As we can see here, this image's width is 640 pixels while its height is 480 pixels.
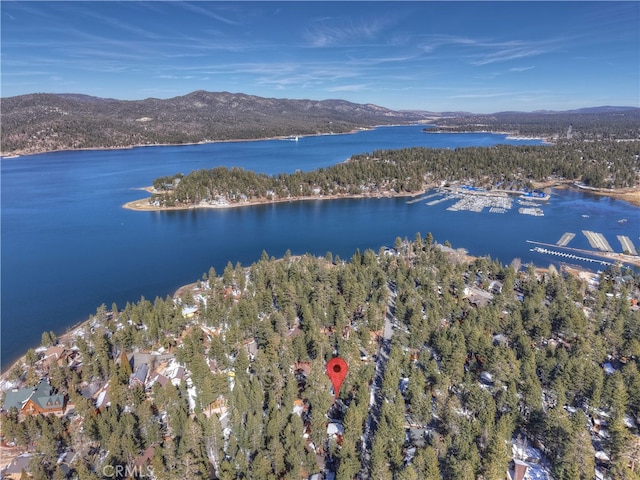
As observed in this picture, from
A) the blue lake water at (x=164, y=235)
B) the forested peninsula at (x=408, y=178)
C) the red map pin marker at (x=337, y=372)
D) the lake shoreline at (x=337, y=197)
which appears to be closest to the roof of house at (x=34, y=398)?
the blue lake water at (x=164, y=235)

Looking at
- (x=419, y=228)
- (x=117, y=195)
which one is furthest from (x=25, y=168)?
(x=419, y=228)

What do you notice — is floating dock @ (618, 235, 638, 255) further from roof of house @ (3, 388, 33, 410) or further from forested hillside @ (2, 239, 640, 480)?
roof of house @ (3, 388, 33, 410)

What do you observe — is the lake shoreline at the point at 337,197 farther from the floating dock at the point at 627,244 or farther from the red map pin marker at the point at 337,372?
the red map pin marker at the point at 337,372

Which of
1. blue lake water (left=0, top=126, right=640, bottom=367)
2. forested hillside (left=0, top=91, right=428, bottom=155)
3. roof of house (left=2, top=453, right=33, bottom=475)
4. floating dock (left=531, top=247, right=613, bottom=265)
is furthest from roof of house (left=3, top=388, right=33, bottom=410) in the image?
forested hillside (left=0, top=91, right=428, bottom=155)

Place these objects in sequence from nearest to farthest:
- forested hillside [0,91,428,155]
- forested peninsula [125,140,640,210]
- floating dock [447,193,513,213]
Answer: floating dock [447,193,513,213] → forested peninsula [125,140,640,210] → forested hillside [0,91,428,155]

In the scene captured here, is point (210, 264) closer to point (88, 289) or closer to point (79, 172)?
point (88, 289)
